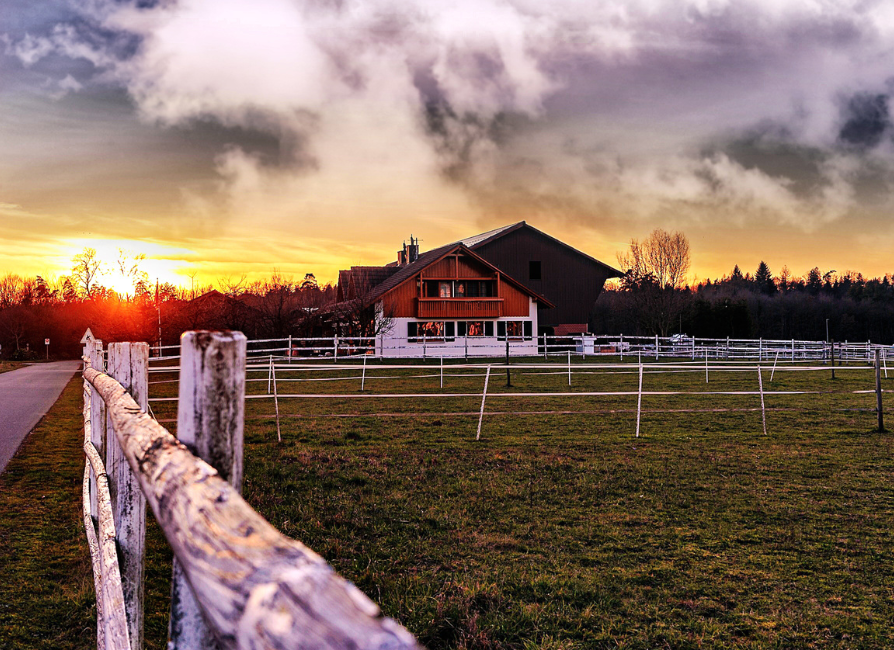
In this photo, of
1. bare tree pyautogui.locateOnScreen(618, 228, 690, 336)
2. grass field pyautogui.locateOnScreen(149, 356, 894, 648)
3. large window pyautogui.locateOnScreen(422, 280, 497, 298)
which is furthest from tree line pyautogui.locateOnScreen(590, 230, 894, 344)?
grass field pyautogui.locateOnScreen(149, 356, 894, 648)

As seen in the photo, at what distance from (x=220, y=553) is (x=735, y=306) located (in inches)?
2535

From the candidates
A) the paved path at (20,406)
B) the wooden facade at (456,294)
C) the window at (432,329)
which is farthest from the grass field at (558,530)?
the window at (432,329)

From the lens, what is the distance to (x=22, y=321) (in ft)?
211

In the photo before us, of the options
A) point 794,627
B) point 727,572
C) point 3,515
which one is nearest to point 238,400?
point 794,627

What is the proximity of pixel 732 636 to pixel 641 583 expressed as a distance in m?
0.88

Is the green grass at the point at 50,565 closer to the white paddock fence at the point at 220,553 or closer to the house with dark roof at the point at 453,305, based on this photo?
the white paddock fence at the point at 220,553

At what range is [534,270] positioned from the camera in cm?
4978

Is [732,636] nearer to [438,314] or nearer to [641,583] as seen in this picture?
[641,583]

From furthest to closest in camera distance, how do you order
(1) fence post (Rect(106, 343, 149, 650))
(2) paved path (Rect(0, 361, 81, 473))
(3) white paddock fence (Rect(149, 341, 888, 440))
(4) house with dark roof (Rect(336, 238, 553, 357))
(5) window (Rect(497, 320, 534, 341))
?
(5) window (Rect(497, 320, 534, 341))
(4) house with dark roof (Rect(336, 238, 553, 357))
(3) white paddock fence (Rect(149, 341, 888, 440))
(2) paved path (Rect(0, 361, 81, 473))
(1) fence post (Rect(106, 343, 149, 650))

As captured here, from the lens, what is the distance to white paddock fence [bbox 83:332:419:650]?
26.6 inches

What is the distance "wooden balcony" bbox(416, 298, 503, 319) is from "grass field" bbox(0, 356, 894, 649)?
91.6 feet

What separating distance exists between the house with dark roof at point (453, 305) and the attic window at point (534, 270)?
6.19m

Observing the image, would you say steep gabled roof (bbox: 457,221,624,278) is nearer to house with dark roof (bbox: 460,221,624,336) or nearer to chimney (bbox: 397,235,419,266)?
house with dark roof (bbox: 460,221,624,336)

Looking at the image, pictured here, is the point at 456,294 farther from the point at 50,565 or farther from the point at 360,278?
the point at 50,565
